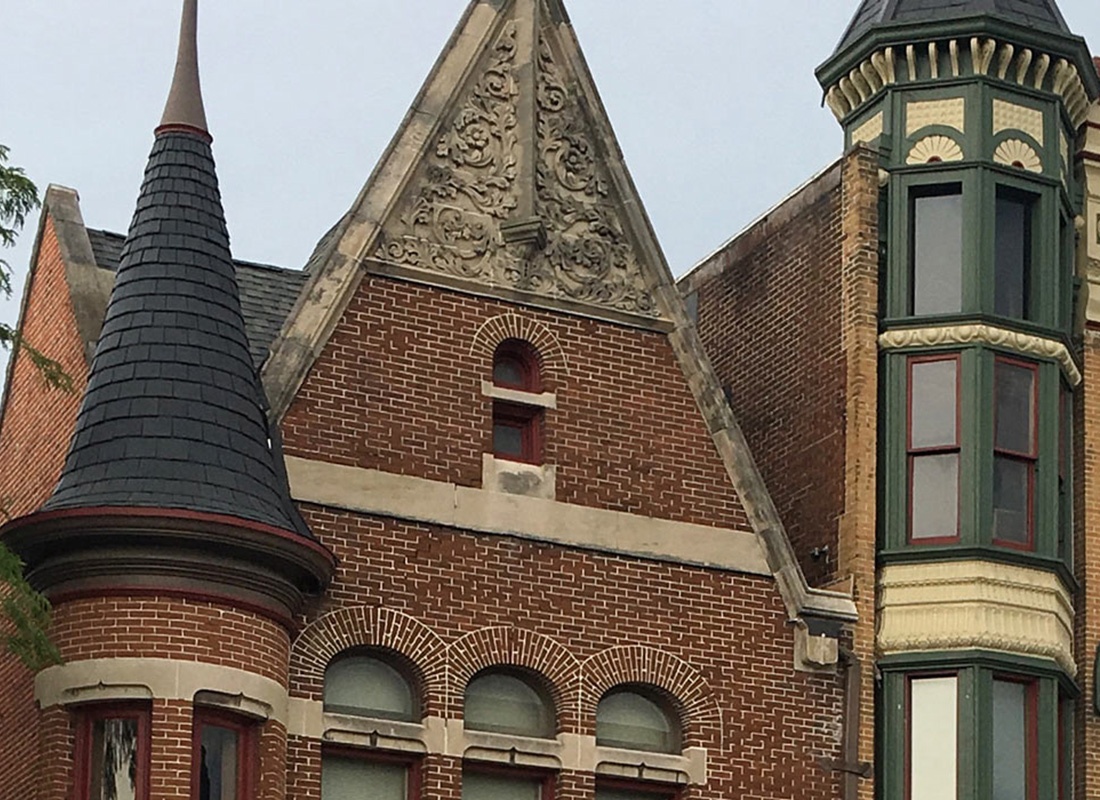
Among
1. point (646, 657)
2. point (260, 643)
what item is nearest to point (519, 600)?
point (646, 657)

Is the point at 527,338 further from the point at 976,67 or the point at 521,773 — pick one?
the point at 976,67

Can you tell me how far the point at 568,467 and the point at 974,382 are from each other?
4517 mm

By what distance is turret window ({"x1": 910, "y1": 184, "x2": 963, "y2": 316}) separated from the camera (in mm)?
A: 29453

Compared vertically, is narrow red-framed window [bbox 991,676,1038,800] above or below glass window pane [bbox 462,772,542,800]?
above

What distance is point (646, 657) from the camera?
2681 cm

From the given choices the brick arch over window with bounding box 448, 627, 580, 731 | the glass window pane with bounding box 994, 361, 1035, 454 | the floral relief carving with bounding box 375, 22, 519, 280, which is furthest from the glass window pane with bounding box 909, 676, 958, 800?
the floral relief carving with bounding box 375, 22, 519, 280

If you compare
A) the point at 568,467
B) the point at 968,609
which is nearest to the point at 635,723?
the point at 568,467

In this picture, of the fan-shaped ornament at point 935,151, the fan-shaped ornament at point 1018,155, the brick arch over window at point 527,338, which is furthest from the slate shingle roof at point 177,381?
the fan-shaped ornament at point 1018,155

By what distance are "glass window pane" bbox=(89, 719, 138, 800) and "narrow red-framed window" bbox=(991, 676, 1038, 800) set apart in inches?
355

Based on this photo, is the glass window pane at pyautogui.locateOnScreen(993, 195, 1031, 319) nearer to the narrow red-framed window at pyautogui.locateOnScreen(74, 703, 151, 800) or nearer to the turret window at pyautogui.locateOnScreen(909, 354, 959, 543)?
the turret window at pyautogui.locateOnScreen(909, 354, 959, 543)

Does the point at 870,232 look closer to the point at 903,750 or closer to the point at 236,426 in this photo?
the point at 903,750

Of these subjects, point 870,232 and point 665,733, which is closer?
point 665,733

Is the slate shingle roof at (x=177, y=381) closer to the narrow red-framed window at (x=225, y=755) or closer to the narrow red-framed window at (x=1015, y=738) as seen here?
the narrow red-framed window at (x=225, y=755)

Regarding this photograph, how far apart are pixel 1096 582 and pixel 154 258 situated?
10.8 meters
